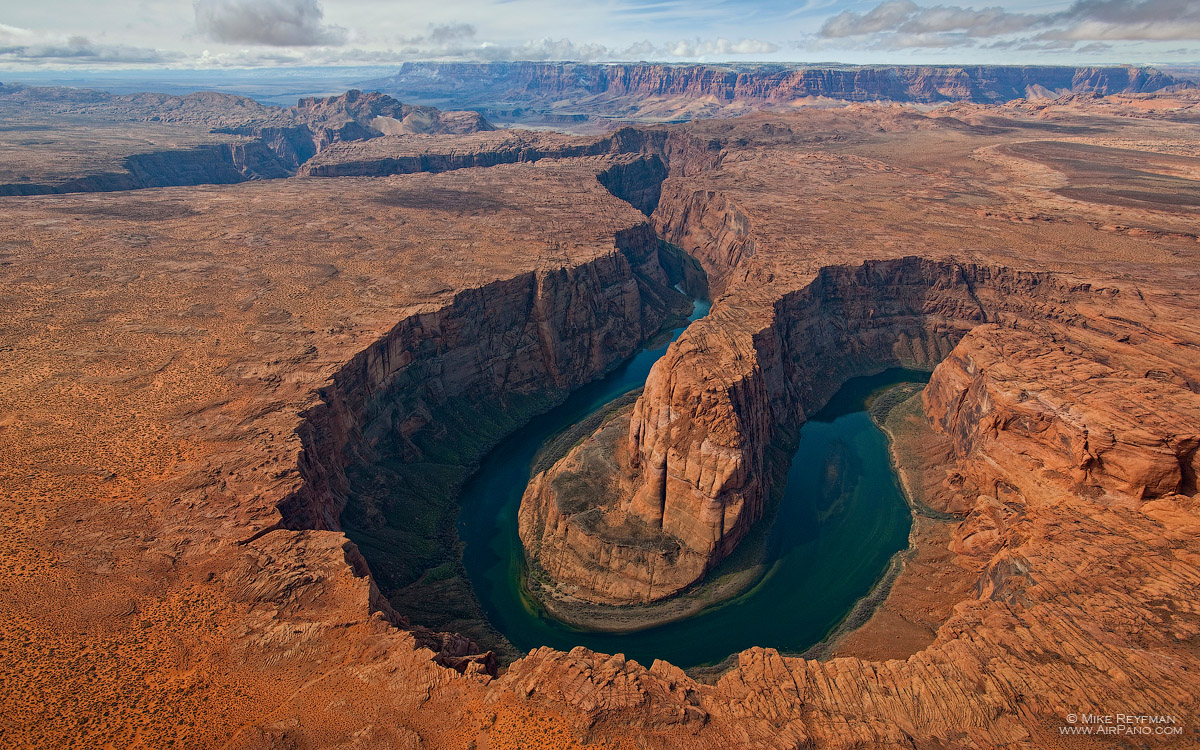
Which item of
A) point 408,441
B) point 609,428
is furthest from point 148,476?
point 609,428

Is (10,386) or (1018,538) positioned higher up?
(10,386)

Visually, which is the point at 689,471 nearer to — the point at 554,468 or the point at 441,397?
the point at 554,468

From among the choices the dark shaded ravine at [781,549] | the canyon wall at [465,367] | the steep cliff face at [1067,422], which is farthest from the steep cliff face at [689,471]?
the canyon wall at [465,367]

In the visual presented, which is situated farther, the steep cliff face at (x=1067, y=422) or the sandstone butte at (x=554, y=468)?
the steep cliff face at (x=1067, y=422)

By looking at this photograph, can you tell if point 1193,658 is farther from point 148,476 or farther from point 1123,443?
point 148,476

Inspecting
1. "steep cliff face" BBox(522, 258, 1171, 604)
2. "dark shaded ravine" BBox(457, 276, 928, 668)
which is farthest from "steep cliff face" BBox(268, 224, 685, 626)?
"steep cliff face" BBox(522, 258, 1171, 604)

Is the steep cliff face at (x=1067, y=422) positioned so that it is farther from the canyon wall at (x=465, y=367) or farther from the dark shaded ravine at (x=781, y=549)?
the canyon wall at (x=465, y=367)
